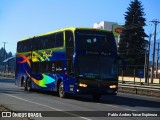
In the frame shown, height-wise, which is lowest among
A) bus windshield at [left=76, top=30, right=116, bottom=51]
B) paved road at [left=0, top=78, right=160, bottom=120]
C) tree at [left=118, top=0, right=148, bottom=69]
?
paved road at [left=0, top=78, right=160, bottom=120]

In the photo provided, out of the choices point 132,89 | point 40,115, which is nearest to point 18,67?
point 132,89

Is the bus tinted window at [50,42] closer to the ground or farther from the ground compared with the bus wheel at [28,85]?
farther from the ground

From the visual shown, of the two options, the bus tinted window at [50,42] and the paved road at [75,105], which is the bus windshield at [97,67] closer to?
the paved road at [75,105]

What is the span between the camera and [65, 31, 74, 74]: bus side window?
2142cm

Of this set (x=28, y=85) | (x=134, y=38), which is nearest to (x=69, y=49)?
(x=28, y=85)

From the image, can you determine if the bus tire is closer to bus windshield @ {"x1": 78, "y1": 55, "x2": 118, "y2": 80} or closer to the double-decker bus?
the double-decker bus

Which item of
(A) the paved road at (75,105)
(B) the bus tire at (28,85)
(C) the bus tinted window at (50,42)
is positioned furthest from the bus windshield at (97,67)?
(B) the bus tire at (28,85)

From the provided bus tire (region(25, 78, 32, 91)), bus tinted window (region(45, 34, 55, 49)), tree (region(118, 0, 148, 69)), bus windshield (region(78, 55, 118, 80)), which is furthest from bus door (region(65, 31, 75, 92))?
tree (region(118, 0, 148, 69))

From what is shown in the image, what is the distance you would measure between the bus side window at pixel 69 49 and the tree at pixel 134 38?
58050 millimetres

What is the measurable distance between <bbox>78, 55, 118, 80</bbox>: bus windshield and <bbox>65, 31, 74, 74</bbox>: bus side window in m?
0.72

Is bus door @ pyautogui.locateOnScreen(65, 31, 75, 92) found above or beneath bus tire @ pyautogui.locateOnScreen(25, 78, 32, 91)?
above

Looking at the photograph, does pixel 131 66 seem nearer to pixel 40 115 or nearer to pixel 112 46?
pixel 112 46

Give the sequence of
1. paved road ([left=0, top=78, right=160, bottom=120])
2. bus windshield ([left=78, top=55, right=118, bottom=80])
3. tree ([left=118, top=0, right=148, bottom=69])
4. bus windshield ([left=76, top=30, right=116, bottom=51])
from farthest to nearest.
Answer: tree ([left=118, top=0, right=148, bottom=69]) → bus windshield ([left=76, top=30, right=116, bottom=51]) → bus windshield ([left=78, top=55, right=118, bottom=80]) → paved road ([left=0, top=78, right=160, bottom=120])

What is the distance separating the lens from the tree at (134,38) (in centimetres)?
Result: 8081
